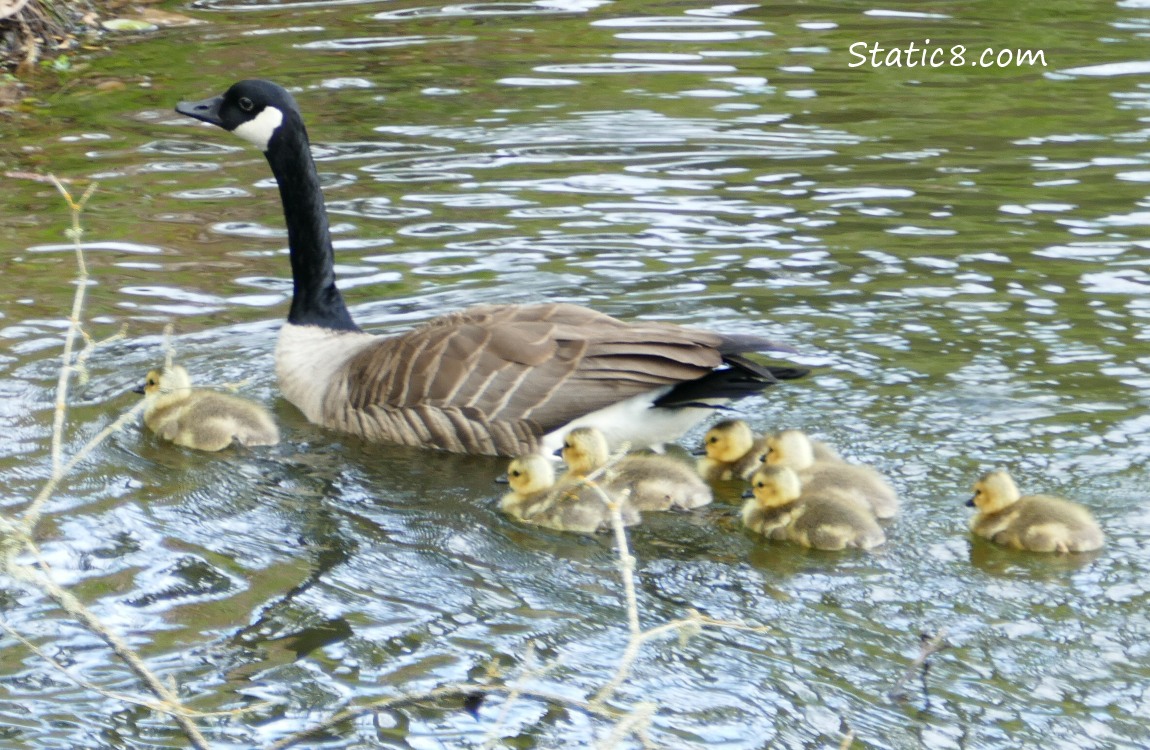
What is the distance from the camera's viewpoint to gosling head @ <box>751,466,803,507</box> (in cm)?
588

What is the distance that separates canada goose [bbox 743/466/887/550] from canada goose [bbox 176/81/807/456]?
595mm

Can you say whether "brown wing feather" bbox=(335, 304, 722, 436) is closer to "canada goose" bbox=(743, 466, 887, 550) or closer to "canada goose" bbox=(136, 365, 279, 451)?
"canada goose" bbox=(136, 365, 279, 451)

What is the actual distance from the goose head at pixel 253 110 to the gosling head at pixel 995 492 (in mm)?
3745

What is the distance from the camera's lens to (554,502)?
6.05m

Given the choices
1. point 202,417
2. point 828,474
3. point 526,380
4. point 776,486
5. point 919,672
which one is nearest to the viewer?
point 919,672

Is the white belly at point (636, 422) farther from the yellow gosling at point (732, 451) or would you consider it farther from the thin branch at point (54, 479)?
the thin branch at point (54, 479)

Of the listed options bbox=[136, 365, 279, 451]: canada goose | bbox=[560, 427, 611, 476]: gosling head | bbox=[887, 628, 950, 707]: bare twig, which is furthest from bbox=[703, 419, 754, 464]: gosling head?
bbox=[136, 365, 279, 451]: canada goose

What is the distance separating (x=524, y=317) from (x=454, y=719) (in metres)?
2.56

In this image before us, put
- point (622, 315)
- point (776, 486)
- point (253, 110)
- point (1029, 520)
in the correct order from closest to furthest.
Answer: point (1029, 520) < point (776, 486) < point (253, 110) < point (622, 315)

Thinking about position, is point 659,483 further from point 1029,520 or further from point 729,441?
point 1029,520

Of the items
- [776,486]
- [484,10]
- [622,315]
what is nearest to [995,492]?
[776,486]

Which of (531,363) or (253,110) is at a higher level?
(253,110)

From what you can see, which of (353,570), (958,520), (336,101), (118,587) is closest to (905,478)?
(958,520)

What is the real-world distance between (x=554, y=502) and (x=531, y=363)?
88 centimetres
